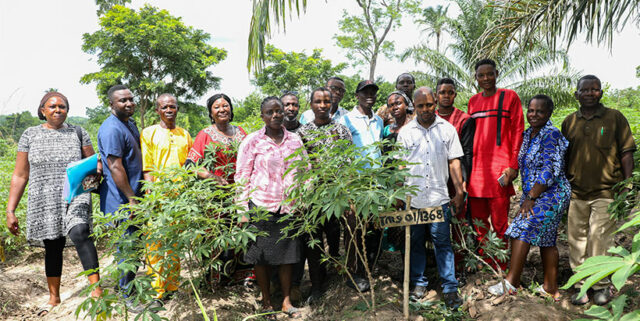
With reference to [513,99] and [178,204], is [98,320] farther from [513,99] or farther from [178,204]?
[513,99]

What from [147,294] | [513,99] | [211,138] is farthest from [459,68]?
[147,294]

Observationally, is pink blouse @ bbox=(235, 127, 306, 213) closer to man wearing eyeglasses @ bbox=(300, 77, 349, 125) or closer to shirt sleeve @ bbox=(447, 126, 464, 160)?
man wearing eyeglasses @ bbox=(300, 77, 349, 125)

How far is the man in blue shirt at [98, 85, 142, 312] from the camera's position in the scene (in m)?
3.20

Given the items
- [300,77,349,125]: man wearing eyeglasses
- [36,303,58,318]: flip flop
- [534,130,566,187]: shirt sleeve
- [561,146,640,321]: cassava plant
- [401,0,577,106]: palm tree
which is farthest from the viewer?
[401,0,577,106]: palm tree

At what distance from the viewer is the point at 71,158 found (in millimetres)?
3514

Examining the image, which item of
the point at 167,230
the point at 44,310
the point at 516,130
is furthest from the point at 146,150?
the point at 516,130

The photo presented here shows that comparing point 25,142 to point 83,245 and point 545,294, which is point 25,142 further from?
point 545,294

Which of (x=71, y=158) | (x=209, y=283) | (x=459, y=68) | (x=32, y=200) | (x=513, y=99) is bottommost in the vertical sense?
(x=209, y=283)

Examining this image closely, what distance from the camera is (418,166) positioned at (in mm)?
3201

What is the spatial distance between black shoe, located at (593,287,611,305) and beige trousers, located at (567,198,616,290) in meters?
0.04

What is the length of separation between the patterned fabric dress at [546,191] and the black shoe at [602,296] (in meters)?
0.50

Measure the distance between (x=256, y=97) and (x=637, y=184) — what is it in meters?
25.1

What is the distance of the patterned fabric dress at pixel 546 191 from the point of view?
9.98 feet

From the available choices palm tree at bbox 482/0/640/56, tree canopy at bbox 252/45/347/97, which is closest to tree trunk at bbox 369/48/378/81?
tree canopy at bbox 252/45/347/97
